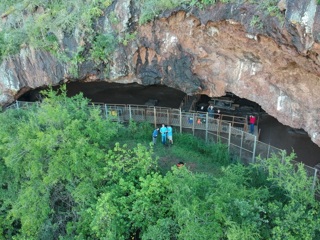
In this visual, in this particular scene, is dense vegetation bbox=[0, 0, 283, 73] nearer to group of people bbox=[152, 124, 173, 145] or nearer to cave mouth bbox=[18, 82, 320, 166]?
group of people bbox=[152, 124, 173, 145]

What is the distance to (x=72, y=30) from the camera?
15234 millimetres

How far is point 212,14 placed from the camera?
1200cm

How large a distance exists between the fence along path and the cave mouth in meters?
1.53

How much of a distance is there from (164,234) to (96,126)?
4.97m

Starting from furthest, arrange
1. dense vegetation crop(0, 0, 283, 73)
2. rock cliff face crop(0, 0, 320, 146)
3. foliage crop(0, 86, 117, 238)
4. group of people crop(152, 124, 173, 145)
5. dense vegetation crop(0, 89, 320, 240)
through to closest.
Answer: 1. group of people crop(152, 124, 173, 145)
2. dense vegetation crop(0, 0, 283, 73)
3. foliage crop(0, 86, 117, 238)
4. rock cliff face crop(0, 0, 320, 146)
5. dense vegetation crop(0, 89, 320, 240)

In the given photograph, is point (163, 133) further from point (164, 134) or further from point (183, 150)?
point (183, 150)

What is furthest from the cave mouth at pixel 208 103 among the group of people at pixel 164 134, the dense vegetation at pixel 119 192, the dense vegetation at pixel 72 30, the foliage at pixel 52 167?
the foliage at pixel 52 167

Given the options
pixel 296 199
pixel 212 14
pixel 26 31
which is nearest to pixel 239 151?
pixel 296 199

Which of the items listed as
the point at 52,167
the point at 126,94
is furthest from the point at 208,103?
the point at 52,167

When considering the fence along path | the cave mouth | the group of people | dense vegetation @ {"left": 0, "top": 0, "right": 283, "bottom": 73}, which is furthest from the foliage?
the cave mouth

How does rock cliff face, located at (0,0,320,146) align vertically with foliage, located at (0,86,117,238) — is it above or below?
above

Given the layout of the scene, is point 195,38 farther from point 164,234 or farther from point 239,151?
point 164,234

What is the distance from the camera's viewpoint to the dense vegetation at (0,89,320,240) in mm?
9523

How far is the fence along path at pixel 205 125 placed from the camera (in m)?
14.9
